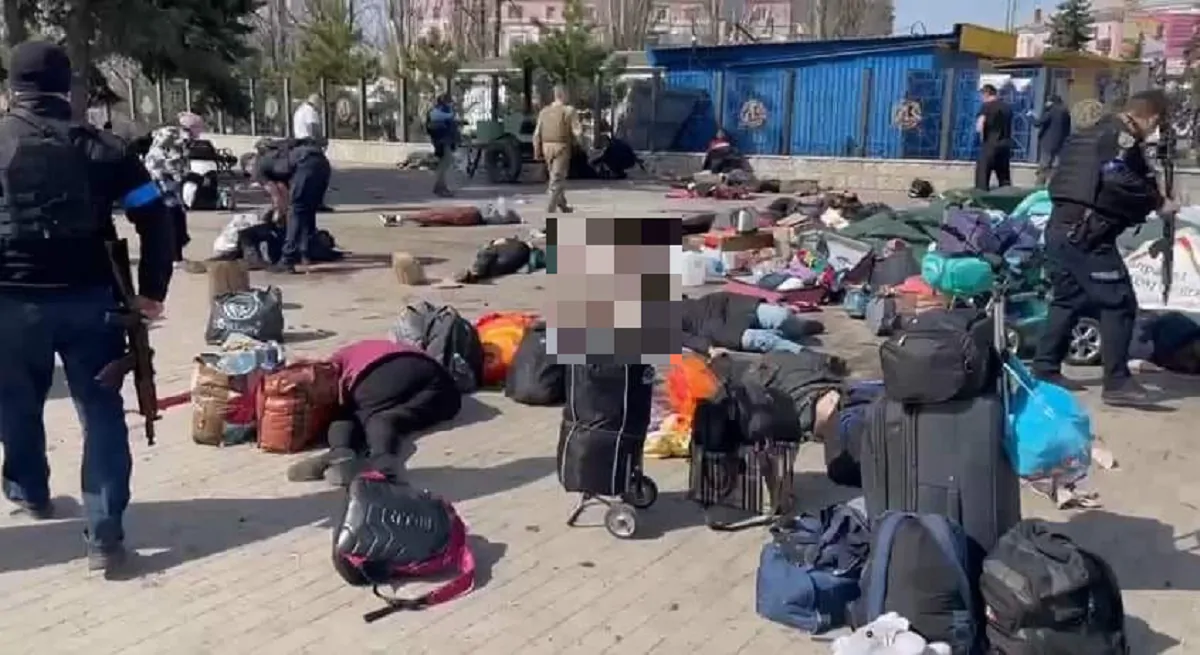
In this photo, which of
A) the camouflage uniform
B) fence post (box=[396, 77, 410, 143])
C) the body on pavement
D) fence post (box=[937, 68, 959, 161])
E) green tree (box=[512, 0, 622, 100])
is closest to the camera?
the camouflage uniform

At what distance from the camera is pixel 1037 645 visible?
3799 millimetres

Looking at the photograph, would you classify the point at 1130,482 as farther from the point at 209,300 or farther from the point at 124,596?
the point at 209,300

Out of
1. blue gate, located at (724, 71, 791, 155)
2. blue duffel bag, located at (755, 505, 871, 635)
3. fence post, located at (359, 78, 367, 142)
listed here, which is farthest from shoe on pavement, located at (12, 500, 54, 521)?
fence post, located at (359, 78, 367, 142)

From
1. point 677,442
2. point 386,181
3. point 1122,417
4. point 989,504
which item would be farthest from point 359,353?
point 386,181

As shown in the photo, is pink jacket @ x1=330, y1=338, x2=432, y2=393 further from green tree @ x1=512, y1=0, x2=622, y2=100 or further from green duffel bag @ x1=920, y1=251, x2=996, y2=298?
green tree @ x1=512, y1=0, x2=622, y2=100

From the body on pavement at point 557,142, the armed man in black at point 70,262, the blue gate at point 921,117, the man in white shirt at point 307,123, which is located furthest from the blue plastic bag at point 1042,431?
the blue gate at point 921,117

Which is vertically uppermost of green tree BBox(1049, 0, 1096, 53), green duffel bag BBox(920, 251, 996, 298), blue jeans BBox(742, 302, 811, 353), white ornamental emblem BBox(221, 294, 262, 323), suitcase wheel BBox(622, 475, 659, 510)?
green tree BBox(1049, 0, 1096, 53)

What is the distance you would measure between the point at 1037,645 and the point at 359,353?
3.95m

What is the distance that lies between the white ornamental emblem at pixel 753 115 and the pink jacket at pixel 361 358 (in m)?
20.9

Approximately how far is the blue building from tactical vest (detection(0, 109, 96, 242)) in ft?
70.2

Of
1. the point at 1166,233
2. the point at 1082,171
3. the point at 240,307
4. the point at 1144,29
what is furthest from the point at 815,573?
the point at 1144,29

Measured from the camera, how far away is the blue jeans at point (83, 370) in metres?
4.59

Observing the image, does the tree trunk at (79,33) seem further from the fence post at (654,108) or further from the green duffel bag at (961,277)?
the green duffel bag at (961,277)

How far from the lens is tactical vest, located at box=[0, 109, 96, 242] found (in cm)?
439
